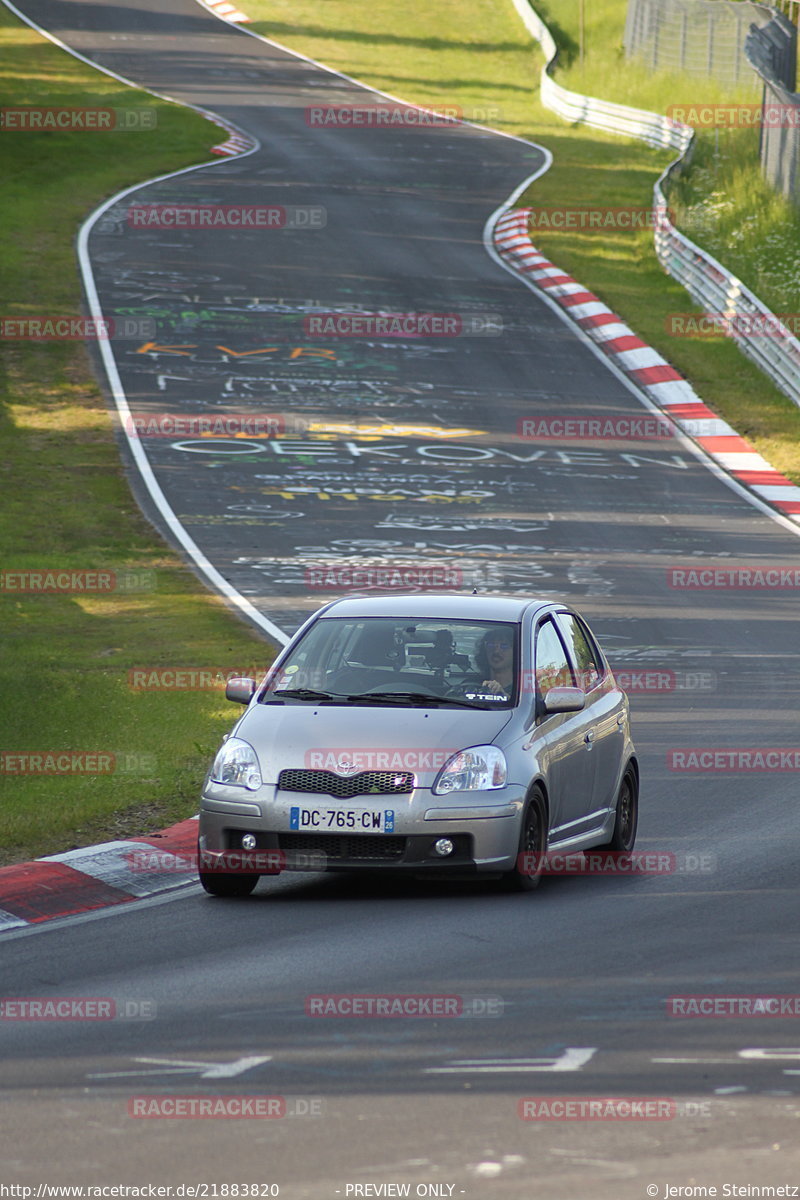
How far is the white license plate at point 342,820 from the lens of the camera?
9.67 meters

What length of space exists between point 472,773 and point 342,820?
0.74 m

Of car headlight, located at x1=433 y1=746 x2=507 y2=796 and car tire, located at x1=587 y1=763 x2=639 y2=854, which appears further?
car tire, located at x1=587 y1=763 x2=639 y2=854

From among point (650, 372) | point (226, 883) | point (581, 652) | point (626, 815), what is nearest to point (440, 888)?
point (226, 883)

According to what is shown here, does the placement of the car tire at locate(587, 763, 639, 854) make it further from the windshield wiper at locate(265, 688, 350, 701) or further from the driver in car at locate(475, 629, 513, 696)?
the windshield wiper at locate(265, 688, 350, 701)

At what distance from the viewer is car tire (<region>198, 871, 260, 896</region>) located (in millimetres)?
10008

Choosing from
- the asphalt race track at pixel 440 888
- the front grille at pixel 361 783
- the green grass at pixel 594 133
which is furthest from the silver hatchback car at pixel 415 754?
the green grass at pixel 594 133

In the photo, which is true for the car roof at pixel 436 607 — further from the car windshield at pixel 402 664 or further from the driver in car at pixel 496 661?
the driver in car at pixel 496 661

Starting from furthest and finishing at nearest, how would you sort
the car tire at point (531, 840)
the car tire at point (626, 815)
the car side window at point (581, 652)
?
1. the car side window at point (581, 652)
2. the car tire at point (626, 815)
3. the car tire at point (531, 840)

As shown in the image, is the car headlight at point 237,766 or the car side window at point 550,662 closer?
the car headlight at point 237,766

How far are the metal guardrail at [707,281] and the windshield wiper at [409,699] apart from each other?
20202 millimetres

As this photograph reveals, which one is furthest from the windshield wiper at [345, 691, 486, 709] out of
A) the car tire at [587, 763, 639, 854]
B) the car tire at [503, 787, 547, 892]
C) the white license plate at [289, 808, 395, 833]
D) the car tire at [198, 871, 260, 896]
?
the car tire at [587, 763, 639, 854]

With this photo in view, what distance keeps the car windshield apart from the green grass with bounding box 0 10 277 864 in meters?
1.77

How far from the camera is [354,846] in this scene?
383 inches

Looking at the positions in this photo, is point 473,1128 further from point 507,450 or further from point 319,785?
point 507,450
